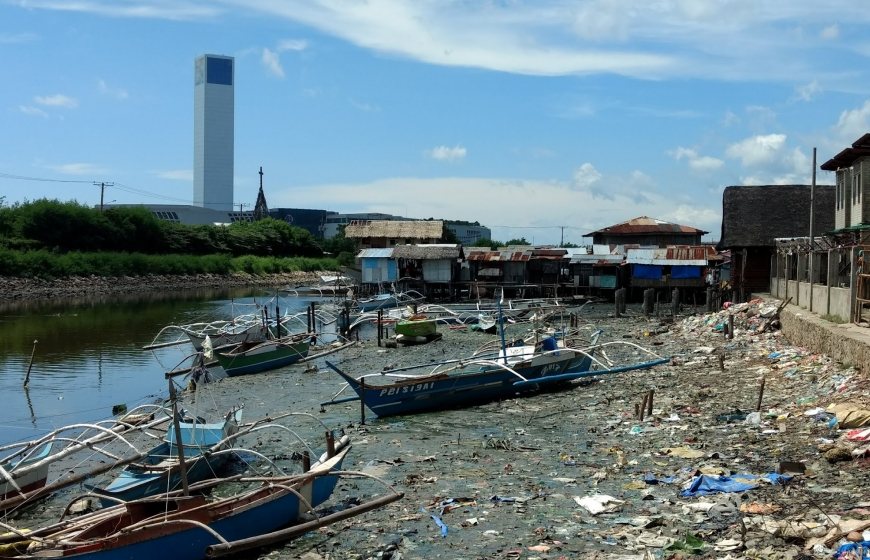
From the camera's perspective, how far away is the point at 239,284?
272 ft

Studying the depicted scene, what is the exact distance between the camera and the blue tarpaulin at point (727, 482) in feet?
32.0

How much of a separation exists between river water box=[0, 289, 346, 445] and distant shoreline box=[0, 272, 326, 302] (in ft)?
16.7

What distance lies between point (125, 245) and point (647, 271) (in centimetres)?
4957

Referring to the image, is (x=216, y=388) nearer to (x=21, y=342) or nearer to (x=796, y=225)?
(x=21, y=342)

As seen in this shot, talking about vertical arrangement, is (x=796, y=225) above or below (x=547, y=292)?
above

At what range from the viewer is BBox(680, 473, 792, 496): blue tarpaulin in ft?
32.0

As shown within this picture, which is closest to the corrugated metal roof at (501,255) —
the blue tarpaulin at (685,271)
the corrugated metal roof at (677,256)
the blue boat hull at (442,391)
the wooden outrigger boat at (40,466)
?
the corrugated metal roof at (677,256)

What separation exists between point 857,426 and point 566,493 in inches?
170

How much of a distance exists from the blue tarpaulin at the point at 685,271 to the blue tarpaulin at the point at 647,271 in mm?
834

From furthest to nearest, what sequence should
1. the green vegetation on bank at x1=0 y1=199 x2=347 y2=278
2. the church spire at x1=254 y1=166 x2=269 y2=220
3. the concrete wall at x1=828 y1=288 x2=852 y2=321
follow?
the church spire at x1=254 y1=166 x2=269 y2=220 < the green vegetation on bank at x1=0 y1=199 x2=347 y2=278 < the concrete wall at x1=828 y1=288 x2=852 y2=321

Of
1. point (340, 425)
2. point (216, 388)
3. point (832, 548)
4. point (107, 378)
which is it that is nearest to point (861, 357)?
point (832, 548)

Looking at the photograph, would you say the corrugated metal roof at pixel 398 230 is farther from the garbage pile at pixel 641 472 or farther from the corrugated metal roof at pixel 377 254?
the garbage pile at pixel 641 472

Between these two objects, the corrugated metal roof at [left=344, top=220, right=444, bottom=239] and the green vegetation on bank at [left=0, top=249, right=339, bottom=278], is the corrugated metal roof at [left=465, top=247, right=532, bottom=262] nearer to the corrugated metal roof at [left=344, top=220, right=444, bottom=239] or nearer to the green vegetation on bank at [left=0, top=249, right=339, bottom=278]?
the corrugated metal roof at [left=344, top=220, right=444, bottom=239]

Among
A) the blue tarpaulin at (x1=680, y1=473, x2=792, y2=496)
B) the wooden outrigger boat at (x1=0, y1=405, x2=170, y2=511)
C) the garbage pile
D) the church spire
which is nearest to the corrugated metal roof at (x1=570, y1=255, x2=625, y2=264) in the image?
the garbage pile
